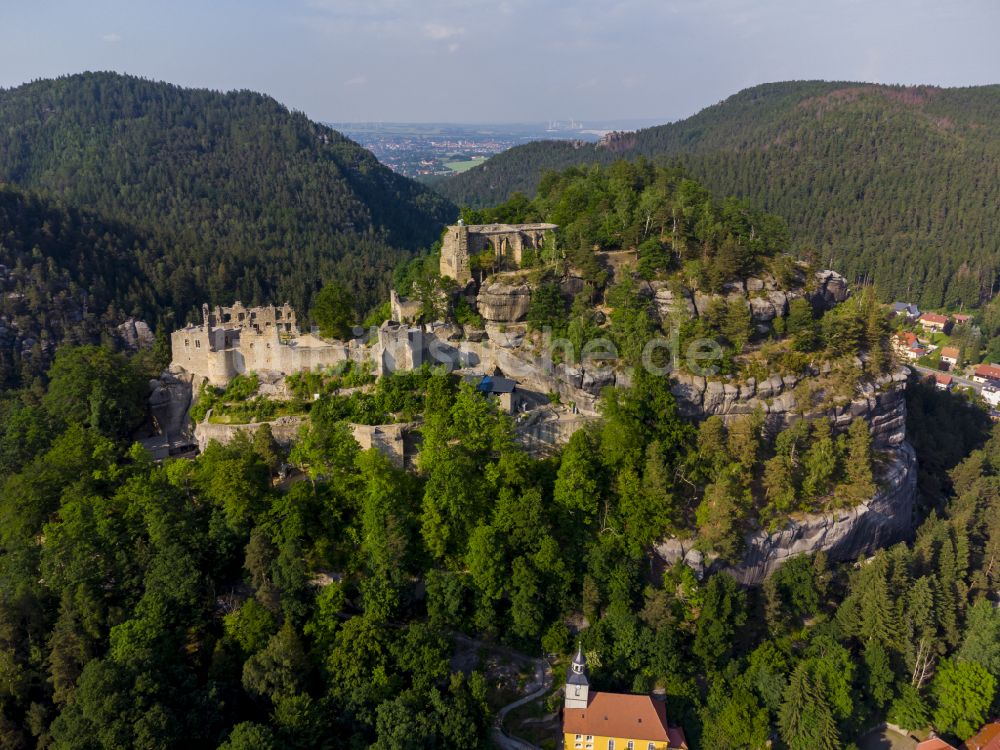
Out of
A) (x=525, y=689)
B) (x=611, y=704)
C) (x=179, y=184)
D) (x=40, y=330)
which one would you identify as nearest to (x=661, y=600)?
(x=611, y=704)

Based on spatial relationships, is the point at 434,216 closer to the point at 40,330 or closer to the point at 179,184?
the point at 179,184

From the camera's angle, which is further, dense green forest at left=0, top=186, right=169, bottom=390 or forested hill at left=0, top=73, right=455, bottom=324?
forested hill at left=0, top=73, right=455, bottom=324

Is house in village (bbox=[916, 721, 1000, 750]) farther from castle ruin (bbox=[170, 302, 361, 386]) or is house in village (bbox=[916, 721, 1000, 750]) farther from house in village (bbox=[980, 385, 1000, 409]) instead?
house in village (bbox=[980, 385, 1000, 409])

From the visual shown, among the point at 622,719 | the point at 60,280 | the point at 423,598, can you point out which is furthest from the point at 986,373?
the point at 60,280

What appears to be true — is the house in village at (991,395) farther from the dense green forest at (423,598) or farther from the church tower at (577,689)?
the church tower at (577,689)

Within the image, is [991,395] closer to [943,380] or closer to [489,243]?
[943,380]

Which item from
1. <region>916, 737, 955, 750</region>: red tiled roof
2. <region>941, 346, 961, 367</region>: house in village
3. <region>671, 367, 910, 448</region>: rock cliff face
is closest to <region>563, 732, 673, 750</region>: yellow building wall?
<region>916, 737, 955, 750</region>: red tiled roof
